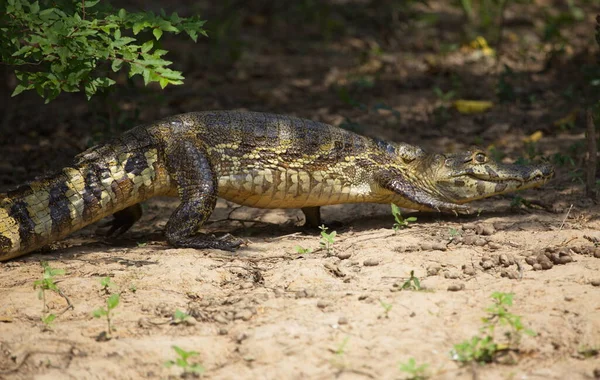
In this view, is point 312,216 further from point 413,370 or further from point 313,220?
point 413,370

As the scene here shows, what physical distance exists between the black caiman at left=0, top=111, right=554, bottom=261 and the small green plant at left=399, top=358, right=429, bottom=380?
2.43 metres

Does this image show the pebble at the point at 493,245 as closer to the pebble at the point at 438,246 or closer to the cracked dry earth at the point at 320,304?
the cracked dry earth at the point at 320,304

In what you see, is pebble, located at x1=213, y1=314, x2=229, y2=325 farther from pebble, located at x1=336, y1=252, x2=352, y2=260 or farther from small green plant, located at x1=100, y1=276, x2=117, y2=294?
pebble, located at x1=336, y1=252, x2=352, y2=260

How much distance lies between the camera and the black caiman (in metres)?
5.88

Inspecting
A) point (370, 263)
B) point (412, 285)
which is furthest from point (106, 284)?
point (412, 285)

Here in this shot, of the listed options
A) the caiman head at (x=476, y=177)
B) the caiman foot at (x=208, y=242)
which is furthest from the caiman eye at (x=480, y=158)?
the caiman foot at (x=208, y=242)

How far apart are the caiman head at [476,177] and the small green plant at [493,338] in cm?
252

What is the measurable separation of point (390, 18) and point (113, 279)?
7.73 m

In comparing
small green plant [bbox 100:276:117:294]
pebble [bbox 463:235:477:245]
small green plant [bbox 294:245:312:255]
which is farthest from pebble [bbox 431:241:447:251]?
small green plant [bbox 100:276:117:294]

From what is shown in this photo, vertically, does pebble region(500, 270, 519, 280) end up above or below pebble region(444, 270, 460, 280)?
above

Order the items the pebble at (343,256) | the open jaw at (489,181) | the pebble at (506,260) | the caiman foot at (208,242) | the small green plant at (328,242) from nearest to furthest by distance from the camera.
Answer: the pebble at (506,260), the pebble at (343,256), the small green plant at (328,242), the caiman foot at (208,242), the open jaw at (489,181)

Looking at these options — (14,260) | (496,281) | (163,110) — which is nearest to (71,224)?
(14,260)

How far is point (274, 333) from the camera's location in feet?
14.4

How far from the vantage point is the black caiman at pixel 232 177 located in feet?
19.3
